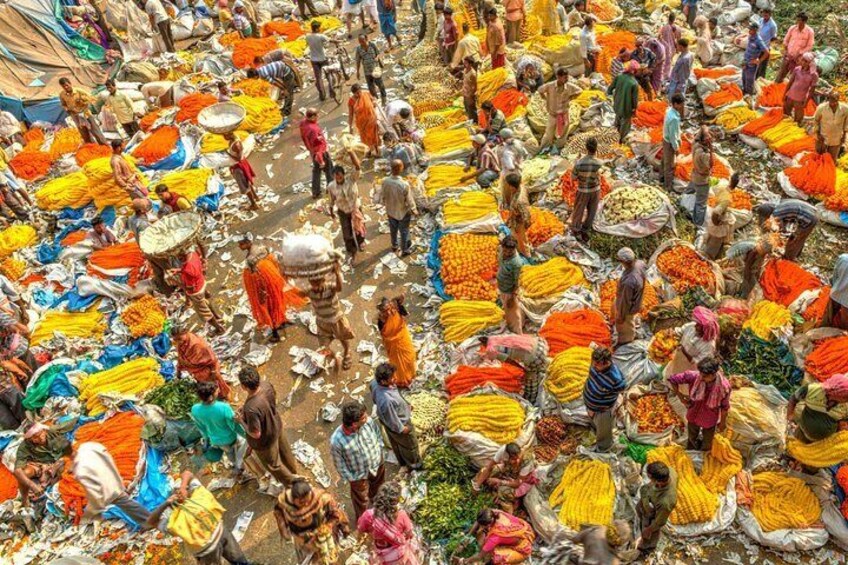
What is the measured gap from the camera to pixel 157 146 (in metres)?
13.6

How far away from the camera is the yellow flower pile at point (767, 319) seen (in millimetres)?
8062

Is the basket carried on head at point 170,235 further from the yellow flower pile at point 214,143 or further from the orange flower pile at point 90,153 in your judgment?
the orange flower pile at point 90,153

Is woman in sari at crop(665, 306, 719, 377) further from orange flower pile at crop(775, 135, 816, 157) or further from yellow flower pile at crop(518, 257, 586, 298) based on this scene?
orange flower pile at crop(775, 135, 816, 157)

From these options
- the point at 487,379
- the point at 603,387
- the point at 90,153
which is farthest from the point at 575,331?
the point at 90,153

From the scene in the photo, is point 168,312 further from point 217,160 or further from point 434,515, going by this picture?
point 434,515

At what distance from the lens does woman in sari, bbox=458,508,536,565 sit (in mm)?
5574

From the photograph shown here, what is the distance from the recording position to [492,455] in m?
7.05

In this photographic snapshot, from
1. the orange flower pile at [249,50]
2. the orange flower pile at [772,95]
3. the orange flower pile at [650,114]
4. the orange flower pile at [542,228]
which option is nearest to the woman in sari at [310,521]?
the orange flower pile at [542,228]

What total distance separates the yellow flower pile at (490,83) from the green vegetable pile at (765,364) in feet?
26.3

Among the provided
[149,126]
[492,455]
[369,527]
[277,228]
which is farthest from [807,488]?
[149,126]

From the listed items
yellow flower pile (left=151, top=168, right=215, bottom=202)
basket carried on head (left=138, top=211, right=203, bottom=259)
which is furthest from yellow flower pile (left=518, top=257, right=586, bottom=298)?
yellow flower pile (left=151, top=168, right=215, bottom=202)

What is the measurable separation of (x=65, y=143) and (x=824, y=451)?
1659 centimetres

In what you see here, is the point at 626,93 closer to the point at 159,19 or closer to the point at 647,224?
the point at 647,224

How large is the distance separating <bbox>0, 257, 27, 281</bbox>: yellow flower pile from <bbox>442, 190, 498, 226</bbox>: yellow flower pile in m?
8.23
